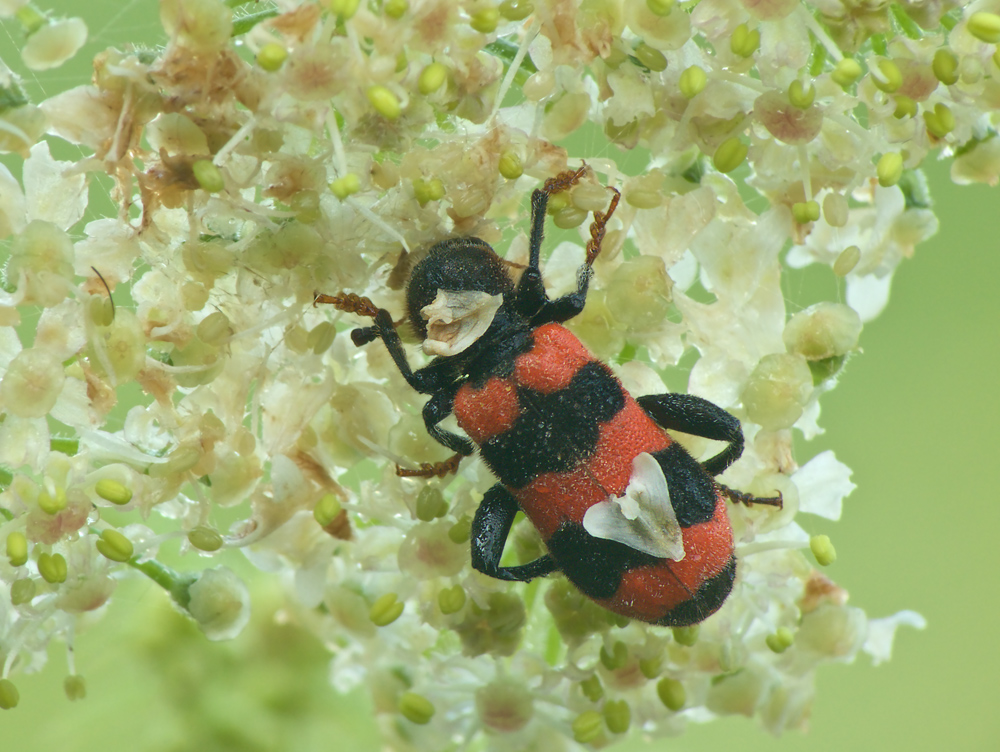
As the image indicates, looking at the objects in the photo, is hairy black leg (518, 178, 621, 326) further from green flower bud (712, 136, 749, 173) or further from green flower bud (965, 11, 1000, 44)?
green flower bud (965, 11, 1000, 44)

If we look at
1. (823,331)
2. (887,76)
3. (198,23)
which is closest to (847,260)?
(823,331)

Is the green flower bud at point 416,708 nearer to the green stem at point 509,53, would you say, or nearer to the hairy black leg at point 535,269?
the hairy black leg at point 535,269

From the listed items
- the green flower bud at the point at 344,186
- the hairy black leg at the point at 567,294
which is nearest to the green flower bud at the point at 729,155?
the hairy black leg at the point at 567,294

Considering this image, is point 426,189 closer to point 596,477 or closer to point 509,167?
point 509,167

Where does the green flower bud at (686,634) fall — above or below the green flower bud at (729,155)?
below

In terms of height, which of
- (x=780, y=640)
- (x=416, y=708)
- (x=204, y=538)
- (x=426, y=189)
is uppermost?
(x=426, y=189)

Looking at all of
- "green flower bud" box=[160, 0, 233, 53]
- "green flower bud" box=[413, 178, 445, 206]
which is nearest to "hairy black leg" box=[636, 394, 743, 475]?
"green flower bud" box=[413, 178, 445, 206]
